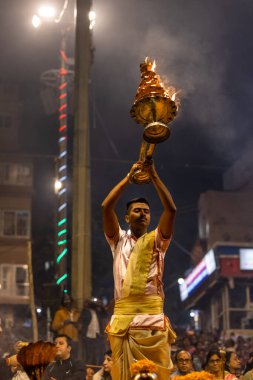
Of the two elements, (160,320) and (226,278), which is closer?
(160,320)

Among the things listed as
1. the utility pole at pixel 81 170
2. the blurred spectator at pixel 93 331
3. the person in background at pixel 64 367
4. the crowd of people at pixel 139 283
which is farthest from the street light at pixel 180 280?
the crowd of people at pixel 139 283

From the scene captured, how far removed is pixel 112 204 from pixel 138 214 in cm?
26

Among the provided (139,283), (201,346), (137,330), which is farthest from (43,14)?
(137,330)

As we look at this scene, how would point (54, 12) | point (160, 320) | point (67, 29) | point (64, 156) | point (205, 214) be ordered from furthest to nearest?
point (205, 214), point (67, 29), point (54, 12), point (64, 156), point (160, 320)

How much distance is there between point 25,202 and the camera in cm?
4222

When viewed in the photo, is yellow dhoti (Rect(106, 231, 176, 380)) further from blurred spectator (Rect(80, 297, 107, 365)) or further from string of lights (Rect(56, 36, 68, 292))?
string of lights (Rect(56, 36, 68, 292))

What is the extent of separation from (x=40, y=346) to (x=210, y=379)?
1248 mm

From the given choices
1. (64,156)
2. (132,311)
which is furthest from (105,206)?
(64,156)

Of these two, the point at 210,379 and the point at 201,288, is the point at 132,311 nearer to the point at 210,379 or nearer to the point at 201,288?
the point at 210,379

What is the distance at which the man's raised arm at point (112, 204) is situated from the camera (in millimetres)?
6492

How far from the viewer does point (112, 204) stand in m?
6.55

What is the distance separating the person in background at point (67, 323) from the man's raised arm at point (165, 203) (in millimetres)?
7991

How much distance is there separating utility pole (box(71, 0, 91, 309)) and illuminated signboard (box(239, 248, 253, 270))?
19.5 m

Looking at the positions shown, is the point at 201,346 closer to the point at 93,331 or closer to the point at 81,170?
the point at 93,331
